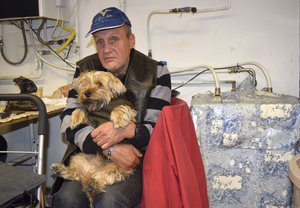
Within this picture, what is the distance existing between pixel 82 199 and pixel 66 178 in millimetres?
158

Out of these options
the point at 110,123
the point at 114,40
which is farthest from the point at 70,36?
the point at 110,123

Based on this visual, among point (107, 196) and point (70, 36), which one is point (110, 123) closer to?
point (107, 196)

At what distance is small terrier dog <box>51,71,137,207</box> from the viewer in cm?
133

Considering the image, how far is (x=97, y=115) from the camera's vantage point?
146cm

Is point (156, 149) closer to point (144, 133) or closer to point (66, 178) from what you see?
point (144, 133)

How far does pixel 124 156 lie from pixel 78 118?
0.98ft

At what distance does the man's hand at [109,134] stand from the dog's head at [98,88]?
160 millimetres

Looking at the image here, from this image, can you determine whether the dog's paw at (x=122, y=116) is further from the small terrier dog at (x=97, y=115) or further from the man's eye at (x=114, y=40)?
the man's eye at (x=114, y=40)

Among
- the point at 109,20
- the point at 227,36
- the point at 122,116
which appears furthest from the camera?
the point at 227,36

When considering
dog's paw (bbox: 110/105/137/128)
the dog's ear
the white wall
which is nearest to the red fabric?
dog's paw (bbox: 110/105/137/128)

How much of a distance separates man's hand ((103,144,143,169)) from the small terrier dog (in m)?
0.03

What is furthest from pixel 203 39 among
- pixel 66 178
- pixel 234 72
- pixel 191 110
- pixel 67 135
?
pixel 66 178

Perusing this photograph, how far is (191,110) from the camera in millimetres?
1557

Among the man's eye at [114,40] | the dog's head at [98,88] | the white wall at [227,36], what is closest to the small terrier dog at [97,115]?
the dog's head at [98,88]
